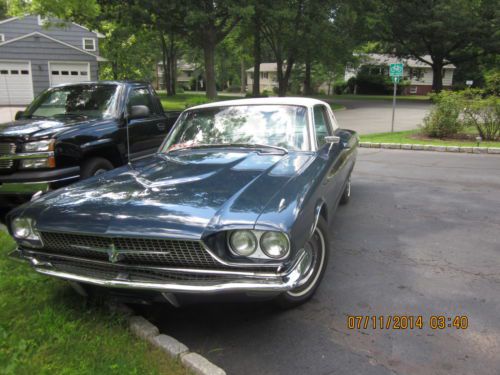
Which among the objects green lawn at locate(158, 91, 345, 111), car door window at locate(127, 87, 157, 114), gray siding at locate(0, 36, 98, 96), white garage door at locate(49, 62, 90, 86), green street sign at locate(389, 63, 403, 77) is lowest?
green lawn at locate(158, 91, 345, 111)

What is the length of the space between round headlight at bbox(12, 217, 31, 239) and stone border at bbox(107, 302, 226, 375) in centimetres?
78

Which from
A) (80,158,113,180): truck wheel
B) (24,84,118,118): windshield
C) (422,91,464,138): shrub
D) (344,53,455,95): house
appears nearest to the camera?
(80,158,113,180): truck wheel

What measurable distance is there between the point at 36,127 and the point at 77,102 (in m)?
1.20

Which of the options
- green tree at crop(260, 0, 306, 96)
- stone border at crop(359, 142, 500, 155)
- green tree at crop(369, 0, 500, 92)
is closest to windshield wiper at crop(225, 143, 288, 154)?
stone border at crop(359, 142, 500, 155)

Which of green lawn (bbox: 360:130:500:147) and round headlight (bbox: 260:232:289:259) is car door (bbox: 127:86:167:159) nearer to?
round headlight (bbox: 260:232:289:259)

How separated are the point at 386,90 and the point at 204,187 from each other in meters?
51.6

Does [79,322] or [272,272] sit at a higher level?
[272,272]

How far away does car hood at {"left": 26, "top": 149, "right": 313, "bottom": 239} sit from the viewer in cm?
269

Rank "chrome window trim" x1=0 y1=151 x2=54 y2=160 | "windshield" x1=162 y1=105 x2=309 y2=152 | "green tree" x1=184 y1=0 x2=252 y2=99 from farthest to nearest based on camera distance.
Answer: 1. "green tree" x1=184 y1=0 x2=252 y2=99
2. "chrome window trim" x1=0 y1=151 x2=54 y2=160
3. "windshield" x1=162 y1=105 x2=309 y2=152

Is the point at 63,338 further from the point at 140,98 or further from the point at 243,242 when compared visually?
the point at 140,98

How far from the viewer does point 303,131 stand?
426 cm

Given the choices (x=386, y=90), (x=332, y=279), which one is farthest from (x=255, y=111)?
(x=386, y=90)

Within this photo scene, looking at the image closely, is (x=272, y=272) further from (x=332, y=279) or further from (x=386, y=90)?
(x=386, y=90)

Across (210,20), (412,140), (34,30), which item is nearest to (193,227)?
(412,140)
